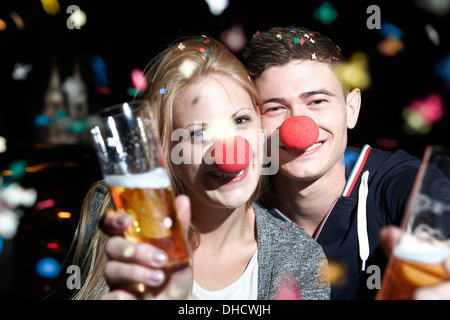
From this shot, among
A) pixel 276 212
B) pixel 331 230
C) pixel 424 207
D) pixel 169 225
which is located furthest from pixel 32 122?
pixel 424 207

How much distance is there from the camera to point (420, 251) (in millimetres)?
789

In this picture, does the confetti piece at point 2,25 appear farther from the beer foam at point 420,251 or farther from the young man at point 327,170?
the beer foam at point 420,251

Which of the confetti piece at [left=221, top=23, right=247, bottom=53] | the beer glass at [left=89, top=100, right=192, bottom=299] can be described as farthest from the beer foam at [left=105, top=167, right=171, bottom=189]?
the confetti piece at [left=221, top=23, right=247, bottom=53]

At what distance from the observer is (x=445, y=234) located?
0.81 metres

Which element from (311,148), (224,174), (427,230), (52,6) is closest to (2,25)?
(52,6)

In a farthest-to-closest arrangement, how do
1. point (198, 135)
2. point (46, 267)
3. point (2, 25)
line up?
1. point (46, 267)
2. point (2, 25)
3. point (198, 135)

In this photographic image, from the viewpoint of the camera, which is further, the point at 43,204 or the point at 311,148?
the point at 43,204

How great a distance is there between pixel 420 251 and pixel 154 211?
55cm

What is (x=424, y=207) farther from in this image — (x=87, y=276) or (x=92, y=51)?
(x=92, y=51)

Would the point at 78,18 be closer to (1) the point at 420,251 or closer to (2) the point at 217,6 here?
(2) the point at 217,6

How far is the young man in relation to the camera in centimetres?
164

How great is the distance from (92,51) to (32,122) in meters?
0.93

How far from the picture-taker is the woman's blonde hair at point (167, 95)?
1.53m
